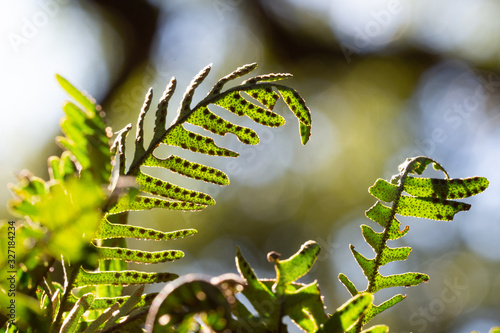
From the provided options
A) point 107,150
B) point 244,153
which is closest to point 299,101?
point 107,150

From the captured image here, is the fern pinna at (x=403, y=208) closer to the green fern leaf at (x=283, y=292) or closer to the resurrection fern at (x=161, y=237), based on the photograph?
the resurrection fern at (x=161, y=237)

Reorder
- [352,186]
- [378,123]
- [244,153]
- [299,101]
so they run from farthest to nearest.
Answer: [378,123] < [352,186] < [244,153] < [299,101]

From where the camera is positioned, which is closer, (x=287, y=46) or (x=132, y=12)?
(x=132, y=12)

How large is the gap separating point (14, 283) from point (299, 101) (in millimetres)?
363

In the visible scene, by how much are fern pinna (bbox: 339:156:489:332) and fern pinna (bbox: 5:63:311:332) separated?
158 millimetres

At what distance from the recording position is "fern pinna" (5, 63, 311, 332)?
394 millimetres

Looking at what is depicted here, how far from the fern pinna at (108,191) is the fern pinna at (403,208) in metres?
0.16

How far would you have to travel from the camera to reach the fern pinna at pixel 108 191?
39 cm

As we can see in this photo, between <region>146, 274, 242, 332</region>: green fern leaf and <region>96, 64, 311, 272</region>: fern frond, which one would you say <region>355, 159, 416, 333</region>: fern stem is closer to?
<region>96, 64, 311, 272</region>: fern frond

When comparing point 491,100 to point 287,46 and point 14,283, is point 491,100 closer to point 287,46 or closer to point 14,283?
point 287,46

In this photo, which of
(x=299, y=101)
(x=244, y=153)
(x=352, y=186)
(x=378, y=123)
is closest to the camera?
(x=299, y=101)

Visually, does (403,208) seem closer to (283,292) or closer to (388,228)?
(388,228)

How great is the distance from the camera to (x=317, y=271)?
19.5 ft

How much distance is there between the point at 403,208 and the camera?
63 centimetres
